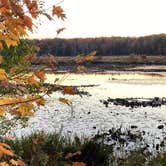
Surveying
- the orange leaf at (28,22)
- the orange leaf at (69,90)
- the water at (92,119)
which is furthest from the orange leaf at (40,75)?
the water at (92,119)

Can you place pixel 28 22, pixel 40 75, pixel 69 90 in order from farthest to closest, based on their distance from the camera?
pixel 40 75
pixel 69 90
pixel 28 22

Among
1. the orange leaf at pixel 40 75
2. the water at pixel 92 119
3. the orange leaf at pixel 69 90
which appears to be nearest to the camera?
the orange leaf at pixel 69 90

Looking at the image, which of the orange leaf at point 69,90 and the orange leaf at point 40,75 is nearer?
the orange leaf at point 69,90

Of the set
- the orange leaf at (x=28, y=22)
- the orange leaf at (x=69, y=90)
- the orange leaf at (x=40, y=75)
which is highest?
the orange leaf at (x=28, y=22)

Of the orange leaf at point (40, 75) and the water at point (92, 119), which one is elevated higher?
the orange leaf at point (40, 75)

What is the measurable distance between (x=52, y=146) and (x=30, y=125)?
1513cm

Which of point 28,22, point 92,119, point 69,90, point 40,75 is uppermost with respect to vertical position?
point 28,22

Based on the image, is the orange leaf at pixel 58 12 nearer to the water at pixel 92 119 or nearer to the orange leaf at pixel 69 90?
the orange leaf at pixel 69 90

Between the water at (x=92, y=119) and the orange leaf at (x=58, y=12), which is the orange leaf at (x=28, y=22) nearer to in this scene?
the orange leaf at (x=58, y=12)

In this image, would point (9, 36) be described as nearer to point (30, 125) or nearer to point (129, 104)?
point (30, 125)

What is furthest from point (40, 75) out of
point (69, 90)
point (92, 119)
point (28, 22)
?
point (92, 119)

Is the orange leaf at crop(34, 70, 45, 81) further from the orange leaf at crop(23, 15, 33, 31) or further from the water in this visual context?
the water

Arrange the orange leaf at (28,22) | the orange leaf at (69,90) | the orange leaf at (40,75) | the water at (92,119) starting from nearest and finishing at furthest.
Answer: the orange leaf at (28,22)
the orange leaf at (69,90)
the orange leaf at (40,75)
the water at (92,119)

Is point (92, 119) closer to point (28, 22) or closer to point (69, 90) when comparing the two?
point (69, 90)
